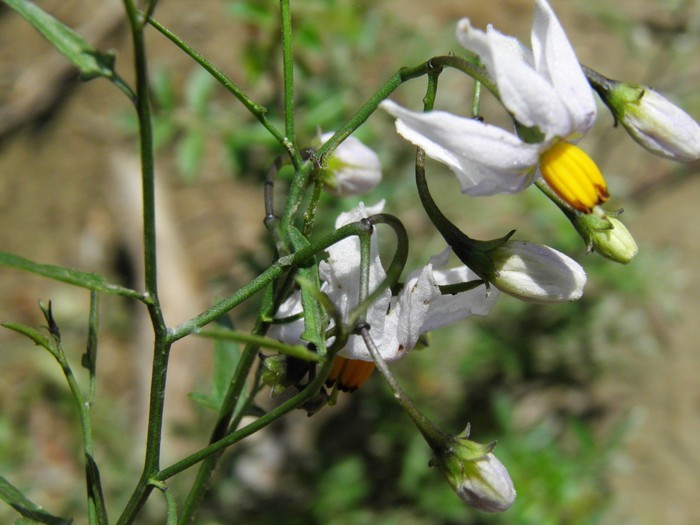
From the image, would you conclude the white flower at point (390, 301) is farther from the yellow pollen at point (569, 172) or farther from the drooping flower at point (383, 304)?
the yellow pollen at point (569, 172)

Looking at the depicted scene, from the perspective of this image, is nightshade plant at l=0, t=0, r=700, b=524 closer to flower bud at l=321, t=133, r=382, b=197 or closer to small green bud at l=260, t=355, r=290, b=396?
small green bud at l=260, t=355, r=290, b=396

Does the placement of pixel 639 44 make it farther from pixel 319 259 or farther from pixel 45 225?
pixel 45 225

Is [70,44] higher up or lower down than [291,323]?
higher up

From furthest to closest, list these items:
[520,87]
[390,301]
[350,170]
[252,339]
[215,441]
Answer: [350,170] < [215,441] < [390,301] < [520,87] < [252,339]

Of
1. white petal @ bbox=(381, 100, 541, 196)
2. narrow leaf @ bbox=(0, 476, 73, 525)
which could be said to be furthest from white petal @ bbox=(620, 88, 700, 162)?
narrow leaf @ bbox=(0, 476, 73, 525)

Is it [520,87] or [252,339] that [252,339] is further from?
[520,87]

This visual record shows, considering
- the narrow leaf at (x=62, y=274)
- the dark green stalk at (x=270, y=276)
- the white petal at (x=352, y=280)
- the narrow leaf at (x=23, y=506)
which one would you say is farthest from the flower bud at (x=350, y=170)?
the narrow leaf at (x=23, y=506)

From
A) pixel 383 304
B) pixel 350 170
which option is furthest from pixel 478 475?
pixel 350 170
